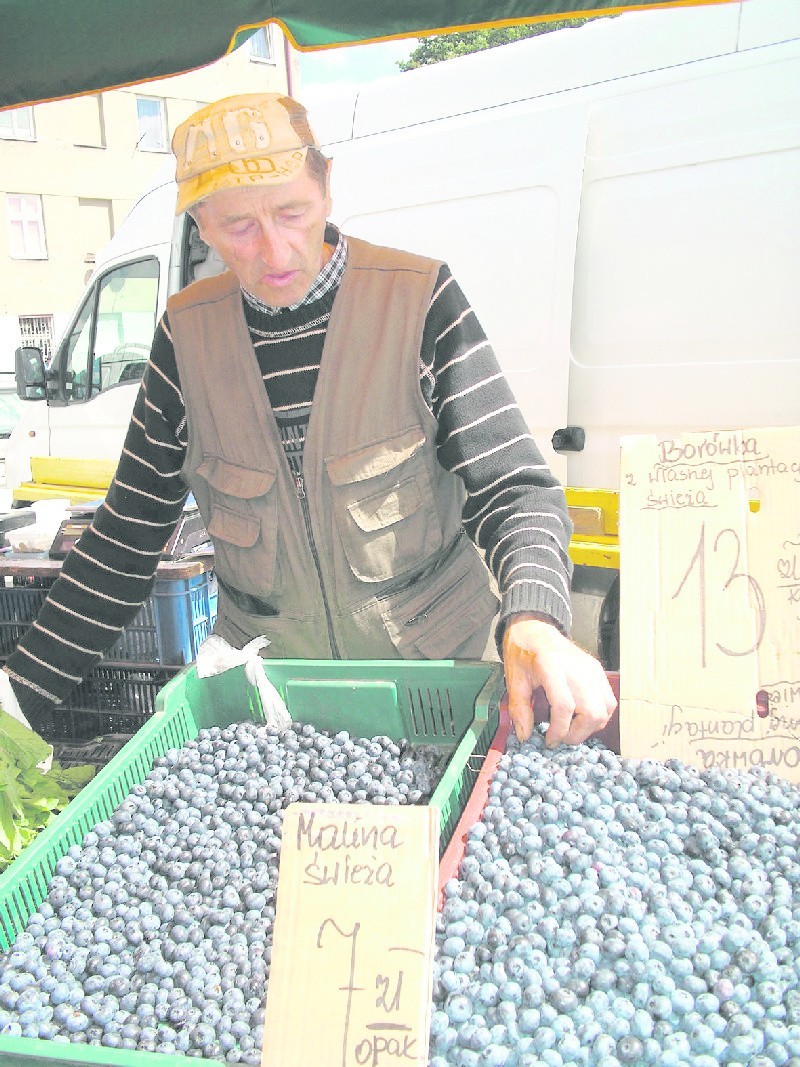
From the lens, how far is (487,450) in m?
1.61

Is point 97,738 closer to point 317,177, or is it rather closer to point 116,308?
point 317,177

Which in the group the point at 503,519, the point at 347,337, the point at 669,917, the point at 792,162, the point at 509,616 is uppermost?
the point at 792,162

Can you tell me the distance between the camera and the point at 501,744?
4.48 feet

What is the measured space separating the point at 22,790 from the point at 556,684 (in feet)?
2.99

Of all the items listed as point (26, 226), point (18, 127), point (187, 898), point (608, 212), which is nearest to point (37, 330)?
point (26, 226)

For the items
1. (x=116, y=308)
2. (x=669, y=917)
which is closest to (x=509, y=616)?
(x=669, y=917)

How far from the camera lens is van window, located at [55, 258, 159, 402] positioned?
16.7 feet

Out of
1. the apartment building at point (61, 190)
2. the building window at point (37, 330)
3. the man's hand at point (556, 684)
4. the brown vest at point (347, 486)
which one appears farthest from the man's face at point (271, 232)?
the building window at point (37, 330)

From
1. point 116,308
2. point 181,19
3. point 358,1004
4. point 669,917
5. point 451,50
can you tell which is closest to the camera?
point 358,1004

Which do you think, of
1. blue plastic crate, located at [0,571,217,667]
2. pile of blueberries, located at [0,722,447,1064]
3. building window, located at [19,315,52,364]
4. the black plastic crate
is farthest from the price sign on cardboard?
building window, located at [19,315,52,364]

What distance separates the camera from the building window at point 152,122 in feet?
78.7

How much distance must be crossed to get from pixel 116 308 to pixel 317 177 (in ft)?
13.3

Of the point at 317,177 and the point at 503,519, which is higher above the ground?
the point at 317,177

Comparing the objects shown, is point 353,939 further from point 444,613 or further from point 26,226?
point 26,226
